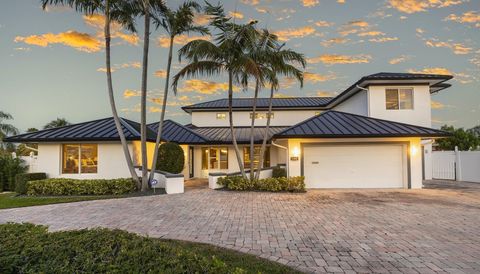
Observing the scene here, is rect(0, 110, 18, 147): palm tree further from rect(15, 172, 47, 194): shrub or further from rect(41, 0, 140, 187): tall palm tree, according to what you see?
rect(41, 0, 140, 187): tall palm tree

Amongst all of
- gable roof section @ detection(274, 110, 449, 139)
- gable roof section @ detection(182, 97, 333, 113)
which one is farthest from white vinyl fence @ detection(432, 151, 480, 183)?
gable roof section @ detection(182, 97, 333, 113)

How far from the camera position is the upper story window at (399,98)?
1530 centimetres

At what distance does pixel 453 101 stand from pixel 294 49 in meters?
14.7

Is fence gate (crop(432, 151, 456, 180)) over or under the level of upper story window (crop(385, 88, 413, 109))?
under

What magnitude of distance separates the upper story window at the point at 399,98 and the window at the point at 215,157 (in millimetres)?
10970

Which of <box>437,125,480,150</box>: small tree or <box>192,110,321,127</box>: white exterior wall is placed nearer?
<box>192,110,321,127</box>: white exterior wall

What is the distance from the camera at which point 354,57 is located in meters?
18.0

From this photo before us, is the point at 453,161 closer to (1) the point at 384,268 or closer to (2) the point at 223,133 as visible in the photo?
(2) the point at 223,133

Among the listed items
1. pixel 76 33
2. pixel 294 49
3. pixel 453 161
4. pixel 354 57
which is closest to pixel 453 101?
pixel 453 161

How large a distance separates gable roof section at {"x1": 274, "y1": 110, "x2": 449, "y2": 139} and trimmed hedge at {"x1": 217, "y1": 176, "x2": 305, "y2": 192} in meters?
2.13

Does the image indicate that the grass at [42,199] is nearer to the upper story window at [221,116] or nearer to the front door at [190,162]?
the front door at [190,162]

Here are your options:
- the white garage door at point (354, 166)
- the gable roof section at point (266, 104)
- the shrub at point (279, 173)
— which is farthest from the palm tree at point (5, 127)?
the white garage door at point (354, 166)

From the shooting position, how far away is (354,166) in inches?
531

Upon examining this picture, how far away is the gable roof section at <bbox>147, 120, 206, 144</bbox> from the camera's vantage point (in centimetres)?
1712
